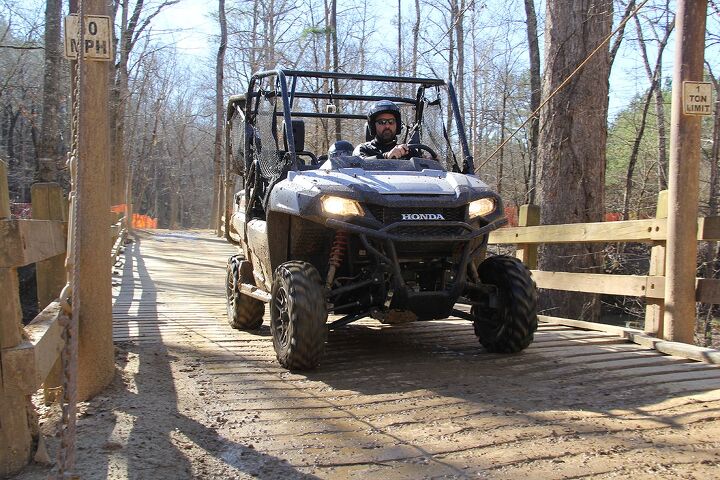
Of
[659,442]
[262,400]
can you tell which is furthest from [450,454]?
[262,400]

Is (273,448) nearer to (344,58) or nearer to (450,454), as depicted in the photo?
(450,454)

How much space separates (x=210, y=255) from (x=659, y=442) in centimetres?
1748

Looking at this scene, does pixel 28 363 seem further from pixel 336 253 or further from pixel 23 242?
pixel 336 253

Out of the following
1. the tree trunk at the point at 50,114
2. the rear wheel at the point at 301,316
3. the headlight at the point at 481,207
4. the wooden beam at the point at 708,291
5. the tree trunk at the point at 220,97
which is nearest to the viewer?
the rear wheel at the point at 301,316

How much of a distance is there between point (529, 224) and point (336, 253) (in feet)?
11.0

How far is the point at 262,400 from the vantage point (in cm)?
413

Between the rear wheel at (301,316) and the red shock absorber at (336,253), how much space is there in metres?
0.23

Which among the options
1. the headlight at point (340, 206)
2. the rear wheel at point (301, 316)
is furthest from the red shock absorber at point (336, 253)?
the headlight at point (340, 206)

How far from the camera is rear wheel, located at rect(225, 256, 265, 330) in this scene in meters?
6.65

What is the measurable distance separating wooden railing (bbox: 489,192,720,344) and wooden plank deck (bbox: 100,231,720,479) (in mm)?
444

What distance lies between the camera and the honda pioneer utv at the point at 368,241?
15.0 feet

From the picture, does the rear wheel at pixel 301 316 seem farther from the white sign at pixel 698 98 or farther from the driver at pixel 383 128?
the white sign at pixel 698 98

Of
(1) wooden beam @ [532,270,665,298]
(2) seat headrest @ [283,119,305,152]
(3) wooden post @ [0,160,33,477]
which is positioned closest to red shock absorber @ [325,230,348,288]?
(2) seat headrest @ [283,119,305,152]

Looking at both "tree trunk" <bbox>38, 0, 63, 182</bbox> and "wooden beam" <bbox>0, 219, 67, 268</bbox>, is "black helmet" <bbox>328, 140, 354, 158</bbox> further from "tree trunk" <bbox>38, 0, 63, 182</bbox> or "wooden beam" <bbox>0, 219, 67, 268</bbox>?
"tree trunk" <bbox>38, 0, 63, 182</bbox>
